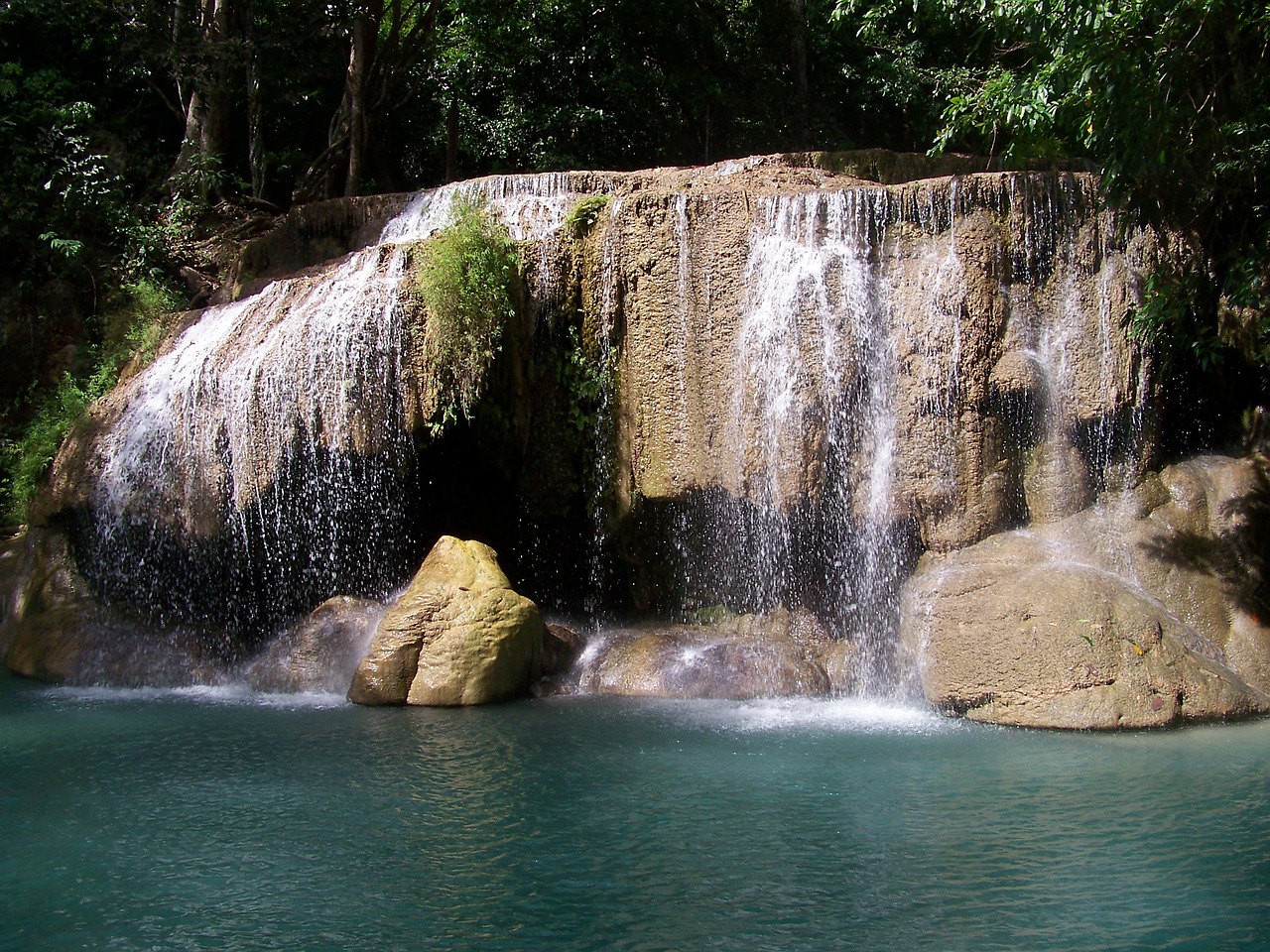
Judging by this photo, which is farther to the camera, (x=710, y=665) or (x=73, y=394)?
(x=73, y=394)

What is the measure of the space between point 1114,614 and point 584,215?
639 centimetres

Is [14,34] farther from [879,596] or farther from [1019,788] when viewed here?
[1019,788]

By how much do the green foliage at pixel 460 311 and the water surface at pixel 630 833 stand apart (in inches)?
133

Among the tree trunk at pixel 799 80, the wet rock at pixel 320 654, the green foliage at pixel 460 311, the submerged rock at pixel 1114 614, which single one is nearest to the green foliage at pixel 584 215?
the green foliage at pixel 460 311

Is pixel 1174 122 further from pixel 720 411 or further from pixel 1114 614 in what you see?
pixel 720 411

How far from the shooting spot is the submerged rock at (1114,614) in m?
8.97

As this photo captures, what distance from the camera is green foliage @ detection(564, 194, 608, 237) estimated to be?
1199 centimetres

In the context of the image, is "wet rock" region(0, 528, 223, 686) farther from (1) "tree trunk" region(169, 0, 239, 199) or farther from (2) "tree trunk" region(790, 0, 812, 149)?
(2) "tree trunk" region(790, 0, 812, 149)

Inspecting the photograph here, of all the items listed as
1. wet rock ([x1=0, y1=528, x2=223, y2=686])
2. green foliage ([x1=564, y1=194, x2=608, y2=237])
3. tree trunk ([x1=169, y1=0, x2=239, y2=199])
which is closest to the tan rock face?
wet rock ([x1=0, y1=528, x2=223, y2=686])

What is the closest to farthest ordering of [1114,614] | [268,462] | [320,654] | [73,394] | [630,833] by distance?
[630,833]
[1114,614]
[320,654]
[268,462]
[73,394]

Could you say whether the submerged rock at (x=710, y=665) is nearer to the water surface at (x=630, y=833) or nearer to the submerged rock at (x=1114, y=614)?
the water surface at (x=630, y=833)

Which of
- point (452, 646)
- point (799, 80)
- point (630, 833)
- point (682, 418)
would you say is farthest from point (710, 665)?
point (799, 80)

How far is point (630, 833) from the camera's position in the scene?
664 centimetres

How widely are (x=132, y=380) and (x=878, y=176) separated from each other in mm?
9120
